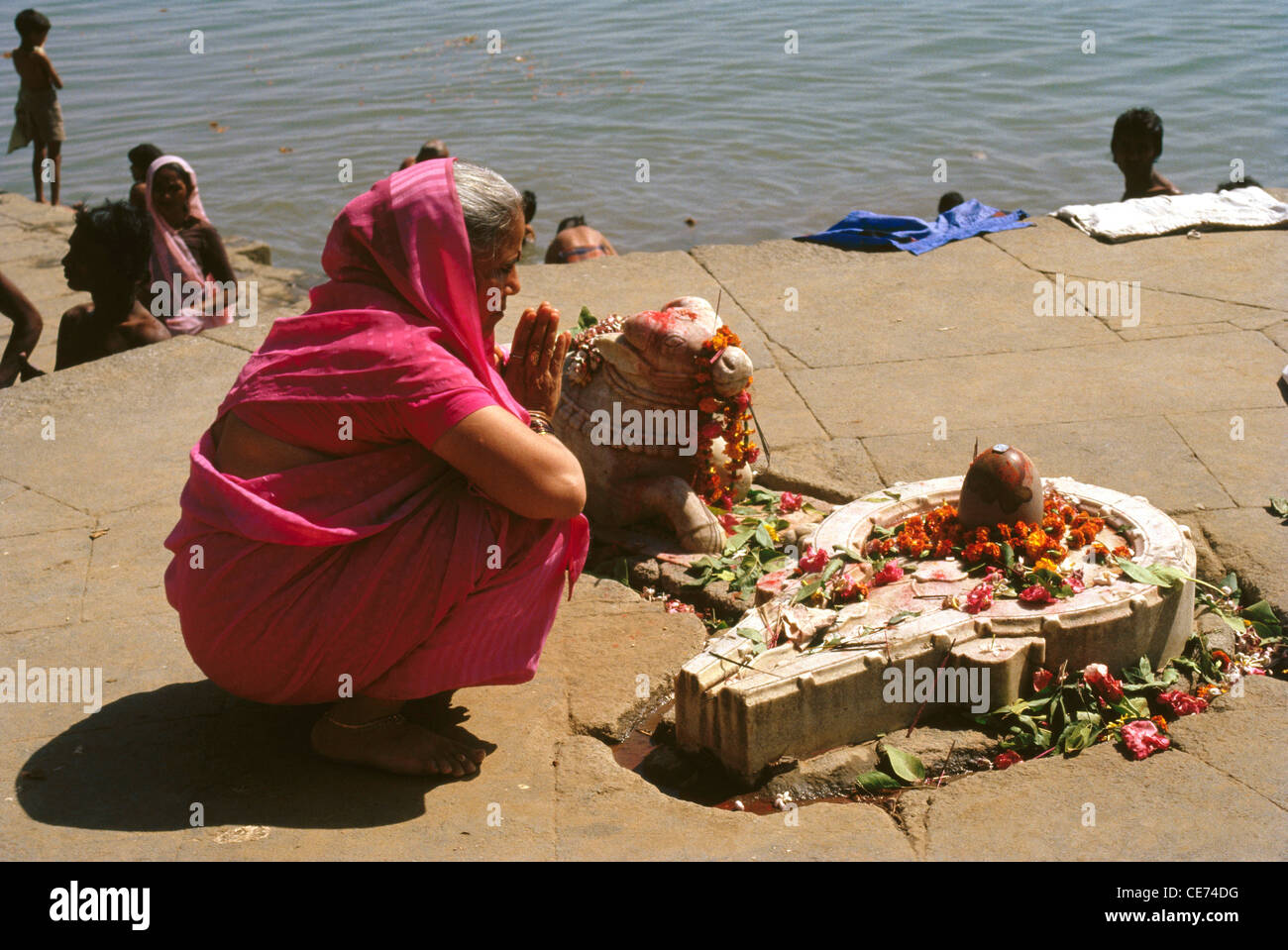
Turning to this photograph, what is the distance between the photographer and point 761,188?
41.5ft

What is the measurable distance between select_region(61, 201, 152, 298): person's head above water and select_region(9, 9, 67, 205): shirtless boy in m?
6.01

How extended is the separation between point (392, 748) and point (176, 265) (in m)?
4.53

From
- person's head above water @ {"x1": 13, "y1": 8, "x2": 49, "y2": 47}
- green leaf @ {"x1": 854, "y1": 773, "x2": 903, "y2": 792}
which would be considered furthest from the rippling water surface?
green leaf @ {"x1": 854, "y1": 773, "x2": 903, "y2": 792}

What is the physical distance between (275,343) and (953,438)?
3018 millimetres

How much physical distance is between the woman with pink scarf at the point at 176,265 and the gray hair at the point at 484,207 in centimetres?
415

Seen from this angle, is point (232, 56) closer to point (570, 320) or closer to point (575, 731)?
point (570, 320)

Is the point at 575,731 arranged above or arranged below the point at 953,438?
below

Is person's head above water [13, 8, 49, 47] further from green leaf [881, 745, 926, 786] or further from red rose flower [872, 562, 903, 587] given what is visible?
green leaf [881, 745, 926, 786]

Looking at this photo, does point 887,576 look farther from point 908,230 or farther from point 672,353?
point 908,230

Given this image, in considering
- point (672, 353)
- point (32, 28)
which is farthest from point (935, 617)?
point (32, 28)

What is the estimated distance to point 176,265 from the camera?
6840mm

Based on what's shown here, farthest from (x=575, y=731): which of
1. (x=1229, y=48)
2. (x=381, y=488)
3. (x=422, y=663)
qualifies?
(x=1229, y=48)

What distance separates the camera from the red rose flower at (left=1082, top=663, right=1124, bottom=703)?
11.2 feet

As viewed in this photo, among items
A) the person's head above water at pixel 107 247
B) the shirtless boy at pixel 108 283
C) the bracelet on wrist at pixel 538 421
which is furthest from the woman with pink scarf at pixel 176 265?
the bracelet on wrist at pixel 538 421
